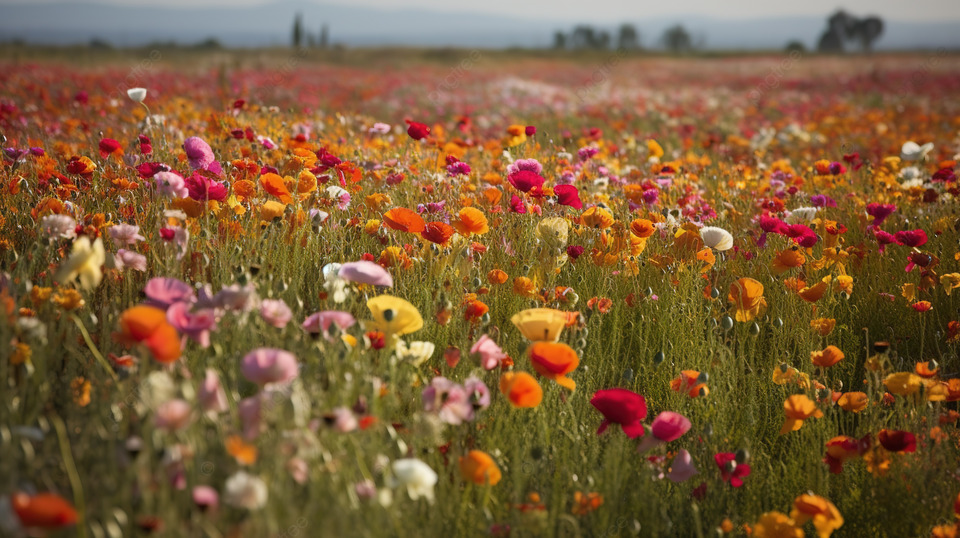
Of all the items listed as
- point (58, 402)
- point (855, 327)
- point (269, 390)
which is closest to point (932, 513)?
point (855, 327)

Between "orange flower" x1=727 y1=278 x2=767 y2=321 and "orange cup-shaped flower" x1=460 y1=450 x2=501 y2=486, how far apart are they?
4.00 feet

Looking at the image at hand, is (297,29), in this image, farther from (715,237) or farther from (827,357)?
(827,357)

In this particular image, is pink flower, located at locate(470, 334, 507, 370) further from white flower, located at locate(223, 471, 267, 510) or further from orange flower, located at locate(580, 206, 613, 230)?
orange flower, located at locate(580, 206, 613, 230)

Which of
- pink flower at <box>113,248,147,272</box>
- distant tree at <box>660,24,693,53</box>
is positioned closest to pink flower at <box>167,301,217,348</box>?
pink flower at <box>113,248,147,272</box>

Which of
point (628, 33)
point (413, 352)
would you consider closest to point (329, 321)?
point (413, 352)

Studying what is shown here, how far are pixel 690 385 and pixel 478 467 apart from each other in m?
0.83

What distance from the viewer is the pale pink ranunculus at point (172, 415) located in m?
1.09

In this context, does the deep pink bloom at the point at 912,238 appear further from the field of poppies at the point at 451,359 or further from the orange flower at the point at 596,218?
the orange flower at the point at 596,218

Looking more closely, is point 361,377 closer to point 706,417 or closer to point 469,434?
point 469,434

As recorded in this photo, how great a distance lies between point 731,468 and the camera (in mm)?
1638

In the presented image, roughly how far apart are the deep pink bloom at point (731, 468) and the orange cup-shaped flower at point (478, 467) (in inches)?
23.7

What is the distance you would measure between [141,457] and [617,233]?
6.79 ft

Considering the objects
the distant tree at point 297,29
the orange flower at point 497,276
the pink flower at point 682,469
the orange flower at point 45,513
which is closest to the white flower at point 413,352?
the orange flower at point 497,276

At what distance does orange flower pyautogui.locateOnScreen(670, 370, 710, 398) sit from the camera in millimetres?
1848
